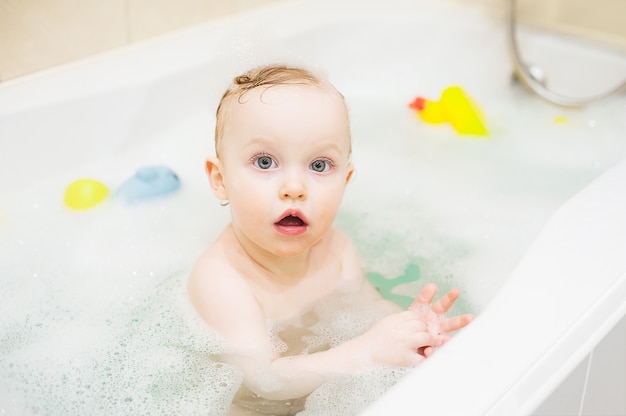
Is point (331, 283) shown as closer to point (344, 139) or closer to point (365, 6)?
point (344, 139)

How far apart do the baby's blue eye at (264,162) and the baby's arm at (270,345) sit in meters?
0.17

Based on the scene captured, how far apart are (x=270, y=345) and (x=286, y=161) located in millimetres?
264

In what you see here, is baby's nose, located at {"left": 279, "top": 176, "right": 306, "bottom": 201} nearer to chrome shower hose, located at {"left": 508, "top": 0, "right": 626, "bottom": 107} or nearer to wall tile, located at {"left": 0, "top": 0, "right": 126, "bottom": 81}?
wall tile, located at {"left": 0, "top": 0, "right": 126, "bottom": 81}

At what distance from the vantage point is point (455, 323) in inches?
37.5

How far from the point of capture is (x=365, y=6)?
6.26ft

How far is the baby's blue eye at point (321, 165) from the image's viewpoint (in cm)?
99

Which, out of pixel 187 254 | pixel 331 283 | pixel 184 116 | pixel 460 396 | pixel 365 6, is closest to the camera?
pixel 460 396

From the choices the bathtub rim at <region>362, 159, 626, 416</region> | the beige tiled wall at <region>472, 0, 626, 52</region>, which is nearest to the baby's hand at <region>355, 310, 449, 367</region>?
the bathtub rim at <region>362, 159, 626, 416</region>

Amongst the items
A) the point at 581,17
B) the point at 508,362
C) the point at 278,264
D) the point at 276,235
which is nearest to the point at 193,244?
the point at 278,264

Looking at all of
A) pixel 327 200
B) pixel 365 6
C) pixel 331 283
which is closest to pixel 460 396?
pixel 327 200

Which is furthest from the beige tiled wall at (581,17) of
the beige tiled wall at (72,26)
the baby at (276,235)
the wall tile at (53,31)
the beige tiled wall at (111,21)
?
the baby at (276,235)

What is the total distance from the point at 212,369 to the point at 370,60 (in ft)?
3.55

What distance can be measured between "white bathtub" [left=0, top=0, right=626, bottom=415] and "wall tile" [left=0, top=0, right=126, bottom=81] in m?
0.03

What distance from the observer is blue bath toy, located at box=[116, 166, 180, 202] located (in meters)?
1.44
